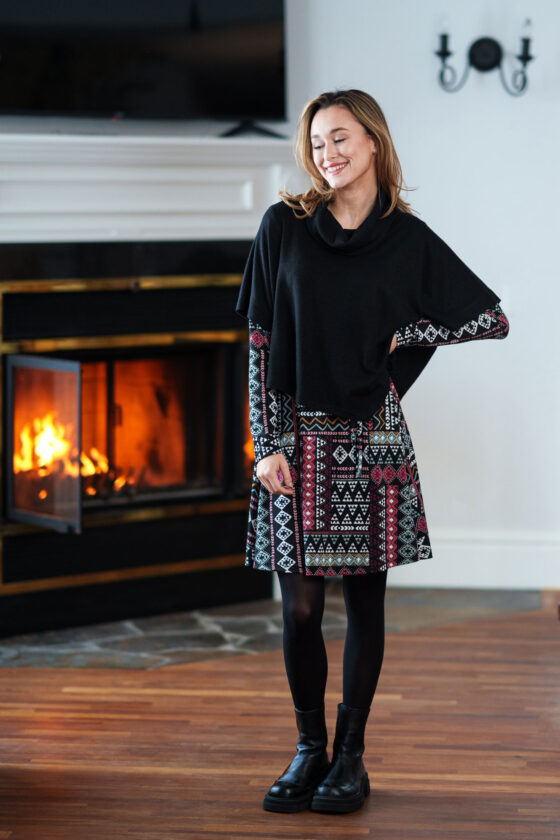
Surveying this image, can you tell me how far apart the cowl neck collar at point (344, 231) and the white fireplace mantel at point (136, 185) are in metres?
1.36

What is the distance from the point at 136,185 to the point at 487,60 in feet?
3.89

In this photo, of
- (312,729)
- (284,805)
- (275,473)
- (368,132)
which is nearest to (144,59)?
(368,132)

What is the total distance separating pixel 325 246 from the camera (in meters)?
2.07

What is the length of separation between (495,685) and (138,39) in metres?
2.05

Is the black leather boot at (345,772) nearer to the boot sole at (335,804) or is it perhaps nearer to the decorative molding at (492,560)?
the boot sole at (335,804)

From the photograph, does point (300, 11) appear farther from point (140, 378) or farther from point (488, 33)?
point (140, 378)

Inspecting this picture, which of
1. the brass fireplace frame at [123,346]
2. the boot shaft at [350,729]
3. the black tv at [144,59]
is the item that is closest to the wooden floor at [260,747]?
the boot shaft at [350,729]

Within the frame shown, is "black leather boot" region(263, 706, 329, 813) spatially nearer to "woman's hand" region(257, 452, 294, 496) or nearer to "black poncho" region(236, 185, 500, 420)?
"woman's hand" region(257, 452, 294, 496)

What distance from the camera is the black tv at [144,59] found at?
10.7 ft

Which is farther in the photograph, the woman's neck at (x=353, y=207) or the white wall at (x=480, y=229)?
the white wall at (x=480, y=229)

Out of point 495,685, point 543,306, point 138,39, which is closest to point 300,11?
point 138,39

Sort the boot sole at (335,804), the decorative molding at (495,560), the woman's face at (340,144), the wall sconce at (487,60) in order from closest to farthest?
the woman's face at (340,144) < the boot sole at (335,804) < the wall sconce at (487,60) < the decorative molding at (495,560)

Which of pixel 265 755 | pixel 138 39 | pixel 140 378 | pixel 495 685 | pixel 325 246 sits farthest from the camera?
pixel 140 378

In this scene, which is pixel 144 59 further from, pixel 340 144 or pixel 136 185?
pixel 340 144
